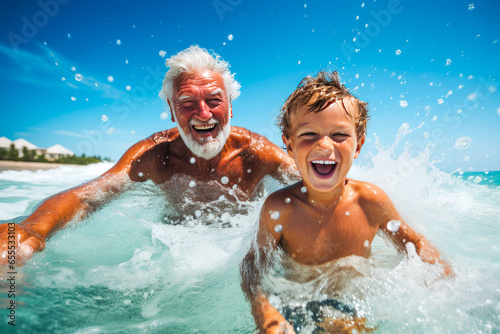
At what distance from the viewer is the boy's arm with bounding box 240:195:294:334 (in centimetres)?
147

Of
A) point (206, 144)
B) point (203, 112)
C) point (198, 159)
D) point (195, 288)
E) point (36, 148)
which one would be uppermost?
point (36, 148)

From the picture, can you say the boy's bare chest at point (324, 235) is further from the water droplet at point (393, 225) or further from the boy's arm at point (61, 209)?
the boy's arm at point (61, 209)

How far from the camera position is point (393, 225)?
6.37ft

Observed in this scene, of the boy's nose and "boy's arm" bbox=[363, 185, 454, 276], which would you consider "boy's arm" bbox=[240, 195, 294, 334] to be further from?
"boy's arm" bbox=[363, 185, 454, 276]

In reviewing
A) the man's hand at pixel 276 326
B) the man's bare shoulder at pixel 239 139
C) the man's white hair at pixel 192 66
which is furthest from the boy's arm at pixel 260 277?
the man's white hair at pixel 192 66

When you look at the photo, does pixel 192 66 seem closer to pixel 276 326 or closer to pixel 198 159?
pixel 198 159

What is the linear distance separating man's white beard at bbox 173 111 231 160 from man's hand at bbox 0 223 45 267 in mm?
1574

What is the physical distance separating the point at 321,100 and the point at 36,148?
3805 centimetres

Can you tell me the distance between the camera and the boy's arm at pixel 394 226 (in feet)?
6.26

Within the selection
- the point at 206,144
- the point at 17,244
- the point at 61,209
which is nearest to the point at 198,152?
the point at 206,144

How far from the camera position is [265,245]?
1.92 metres

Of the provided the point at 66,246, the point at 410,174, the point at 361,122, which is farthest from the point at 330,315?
the point at 410,174

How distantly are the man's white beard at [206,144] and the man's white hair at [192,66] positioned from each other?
0.48 m

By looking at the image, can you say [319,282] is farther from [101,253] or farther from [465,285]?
[101,253]
